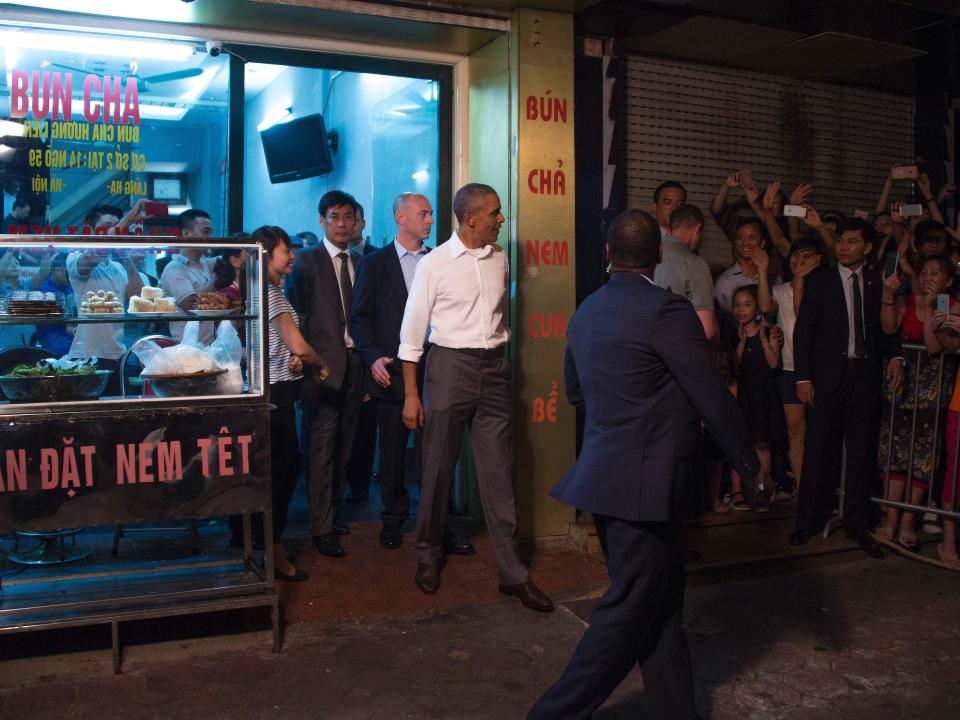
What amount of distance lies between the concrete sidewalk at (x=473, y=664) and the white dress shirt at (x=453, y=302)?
1.44 metres

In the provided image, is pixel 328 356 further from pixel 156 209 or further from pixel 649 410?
pixel 649 410

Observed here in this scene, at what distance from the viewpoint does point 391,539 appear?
19.5ft

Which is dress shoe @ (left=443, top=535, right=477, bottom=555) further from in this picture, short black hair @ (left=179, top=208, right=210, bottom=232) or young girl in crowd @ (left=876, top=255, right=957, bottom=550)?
young girl in crowd @ (left=876, top=255, right=957, bottom=550)

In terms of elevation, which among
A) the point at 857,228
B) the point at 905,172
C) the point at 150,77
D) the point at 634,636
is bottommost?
the point at 634,636

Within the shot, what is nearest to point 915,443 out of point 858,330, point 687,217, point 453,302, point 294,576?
point 858,330

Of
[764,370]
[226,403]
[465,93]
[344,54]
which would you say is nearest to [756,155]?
[764,370]

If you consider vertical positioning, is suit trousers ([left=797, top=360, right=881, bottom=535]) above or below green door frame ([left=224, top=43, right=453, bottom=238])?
below

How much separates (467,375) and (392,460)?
114 centimetres

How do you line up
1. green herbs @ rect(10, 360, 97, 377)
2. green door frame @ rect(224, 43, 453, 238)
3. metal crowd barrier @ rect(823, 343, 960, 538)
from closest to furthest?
green herbs @ rect(10, 360, 97, 377)
green door frame @ rect(224, 43, 453, 238)
metal crowd barrier @ rect(823, 343, 960, 538)

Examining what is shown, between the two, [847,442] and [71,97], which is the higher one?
[71,97]

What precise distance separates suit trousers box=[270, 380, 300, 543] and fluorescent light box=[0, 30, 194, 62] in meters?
2.22

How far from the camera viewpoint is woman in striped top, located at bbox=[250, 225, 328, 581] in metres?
5.17

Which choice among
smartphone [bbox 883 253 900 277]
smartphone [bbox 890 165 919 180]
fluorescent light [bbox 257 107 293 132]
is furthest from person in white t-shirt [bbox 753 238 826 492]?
fluorescent light [bbox 257 107 293 132]

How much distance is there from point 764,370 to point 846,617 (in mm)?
2175
